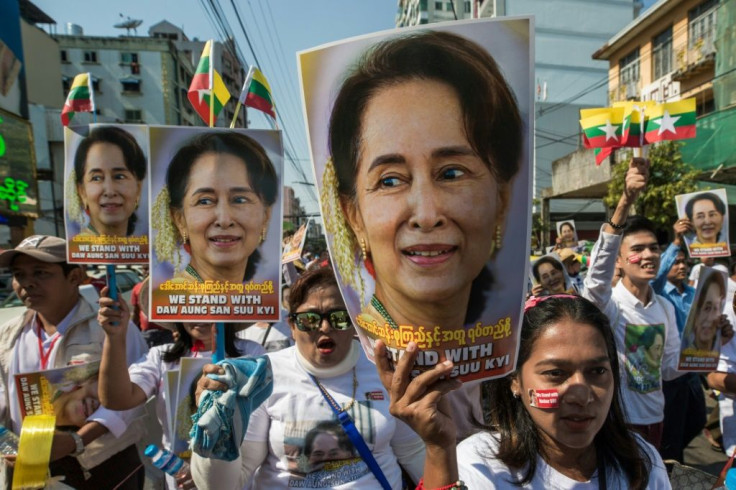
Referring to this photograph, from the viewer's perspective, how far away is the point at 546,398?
4.60ft

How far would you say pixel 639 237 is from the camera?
10.0 feet

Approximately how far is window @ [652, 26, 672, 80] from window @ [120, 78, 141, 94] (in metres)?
35.5

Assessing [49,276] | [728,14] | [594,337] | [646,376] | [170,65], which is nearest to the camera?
[594,337]

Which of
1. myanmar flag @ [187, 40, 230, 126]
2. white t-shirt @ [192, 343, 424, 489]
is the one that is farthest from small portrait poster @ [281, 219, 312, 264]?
white t-shirt @ [192, 343, 424, 489]

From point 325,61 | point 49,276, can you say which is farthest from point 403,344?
point 49,276

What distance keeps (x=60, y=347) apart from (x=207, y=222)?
1244 millimetres

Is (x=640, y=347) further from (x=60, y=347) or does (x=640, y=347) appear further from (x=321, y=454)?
(x=60, y=347)

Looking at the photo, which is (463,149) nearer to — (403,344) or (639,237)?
(403,344)

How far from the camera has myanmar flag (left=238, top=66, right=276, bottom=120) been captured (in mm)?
3670

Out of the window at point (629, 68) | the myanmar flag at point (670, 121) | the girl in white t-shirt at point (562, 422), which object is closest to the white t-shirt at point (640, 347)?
the myanmar flag at point (670, 121)

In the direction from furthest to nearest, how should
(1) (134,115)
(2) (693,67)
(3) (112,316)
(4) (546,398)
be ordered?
(1) (134,115) < (2) (693,67) < (3) (112,316) < (4) (546,398)

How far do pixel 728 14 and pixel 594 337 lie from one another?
19.2 metres

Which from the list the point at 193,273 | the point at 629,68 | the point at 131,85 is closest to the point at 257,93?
the point at 193,273

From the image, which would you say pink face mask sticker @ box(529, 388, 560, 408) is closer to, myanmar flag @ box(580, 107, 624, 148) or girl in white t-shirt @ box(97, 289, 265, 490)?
girl in white t-shirt @ box(97, 289, 265, 490)
